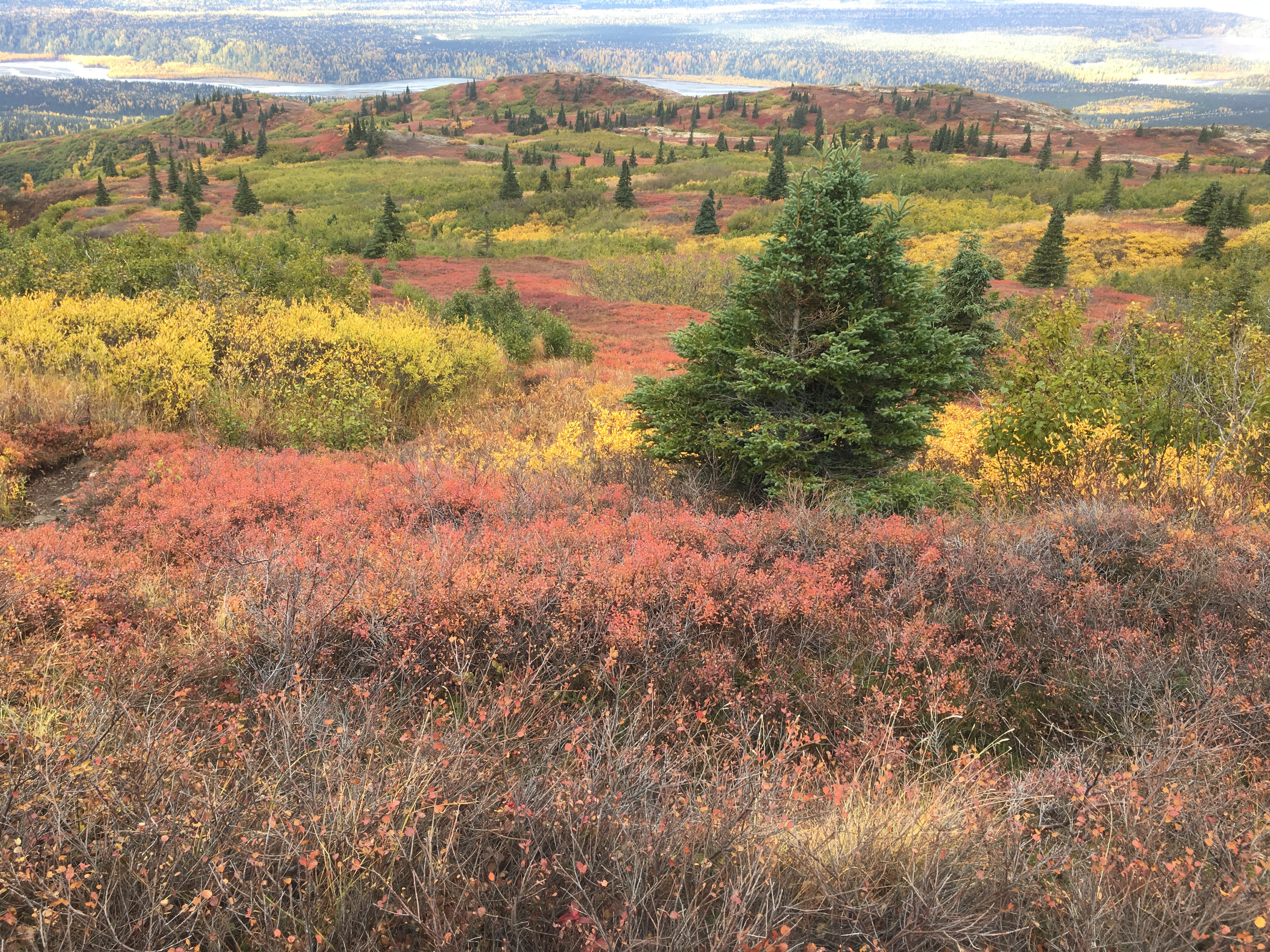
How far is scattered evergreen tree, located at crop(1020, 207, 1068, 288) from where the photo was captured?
119 ft

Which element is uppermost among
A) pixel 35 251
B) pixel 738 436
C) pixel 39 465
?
pixel 35 251

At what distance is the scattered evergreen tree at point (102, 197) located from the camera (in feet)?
171

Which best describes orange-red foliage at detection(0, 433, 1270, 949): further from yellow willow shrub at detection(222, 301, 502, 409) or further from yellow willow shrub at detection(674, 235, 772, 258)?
yellow willow shrub at detection(674, 235, 772, 258)

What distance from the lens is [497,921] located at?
220cm

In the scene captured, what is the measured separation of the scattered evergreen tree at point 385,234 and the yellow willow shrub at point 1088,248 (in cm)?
2929

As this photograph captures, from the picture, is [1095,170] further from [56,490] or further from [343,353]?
[56,490]

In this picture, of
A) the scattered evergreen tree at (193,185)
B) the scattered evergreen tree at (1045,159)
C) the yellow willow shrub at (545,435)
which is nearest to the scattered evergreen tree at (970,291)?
the yellow willow shrub at (545,435)

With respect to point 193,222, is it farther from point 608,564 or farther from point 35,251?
point 608,564

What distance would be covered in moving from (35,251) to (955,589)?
1779 cm

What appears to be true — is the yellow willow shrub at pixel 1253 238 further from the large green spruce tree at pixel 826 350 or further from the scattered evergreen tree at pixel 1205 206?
the large green spruce tree at pixel 826 350

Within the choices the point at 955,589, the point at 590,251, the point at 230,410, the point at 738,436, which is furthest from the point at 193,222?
the point at 955,589

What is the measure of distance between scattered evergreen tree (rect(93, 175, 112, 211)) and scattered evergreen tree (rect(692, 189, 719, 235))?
0.49 m

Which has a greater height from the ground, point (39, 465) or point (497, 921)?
point (497, 921)

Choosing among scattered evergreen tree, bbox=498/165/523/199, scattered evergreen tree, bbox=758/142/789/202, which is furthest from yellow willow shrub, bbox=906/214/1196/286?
scattered evergreen tree, bbox=498/165/523/199
